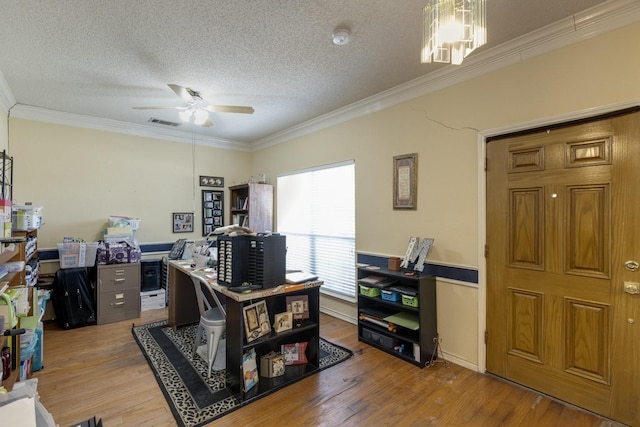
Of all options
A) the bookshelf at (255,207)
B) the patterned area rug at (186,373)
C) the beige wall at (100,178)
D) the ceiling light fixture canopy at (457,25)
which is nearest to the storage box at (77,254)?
the beige wall at (100,178)

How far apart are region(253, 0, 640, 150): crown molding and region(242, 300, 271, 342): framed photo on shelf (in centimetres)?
251

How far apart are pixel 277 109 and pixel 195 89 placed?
1.02 metres

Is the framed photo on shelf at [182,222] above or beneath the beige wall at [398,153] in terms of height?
beneath

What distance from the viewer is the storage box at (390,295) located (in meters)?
2.88

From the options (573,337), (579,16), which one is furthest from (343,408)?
(579,16)

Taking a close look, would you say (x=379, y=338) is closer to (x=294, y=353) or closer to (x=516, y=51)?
(x=294, y=353)

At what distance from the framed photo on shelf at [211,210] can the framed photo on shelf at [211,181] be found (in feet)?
0.40

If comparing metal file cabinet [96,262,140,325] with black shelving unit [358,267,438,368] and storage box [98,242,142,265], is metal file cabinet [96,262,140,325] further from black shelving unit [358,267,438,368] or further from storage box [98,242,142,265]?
black shelving unit [358,267,438,368]

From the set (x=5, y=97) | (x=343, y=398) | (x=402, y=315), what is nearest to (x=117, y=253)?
(x=5, y=97)

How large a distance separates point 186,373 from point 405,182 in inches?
108

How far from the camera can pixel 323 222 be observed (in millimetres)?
4328

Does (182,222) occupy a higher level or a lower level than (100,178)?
lower

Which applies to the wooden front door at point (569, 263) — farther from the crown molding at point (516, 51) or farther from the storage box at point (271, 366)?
the storage box at point (271, 366)

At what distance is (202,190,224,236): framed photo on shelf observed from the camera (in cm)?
523
